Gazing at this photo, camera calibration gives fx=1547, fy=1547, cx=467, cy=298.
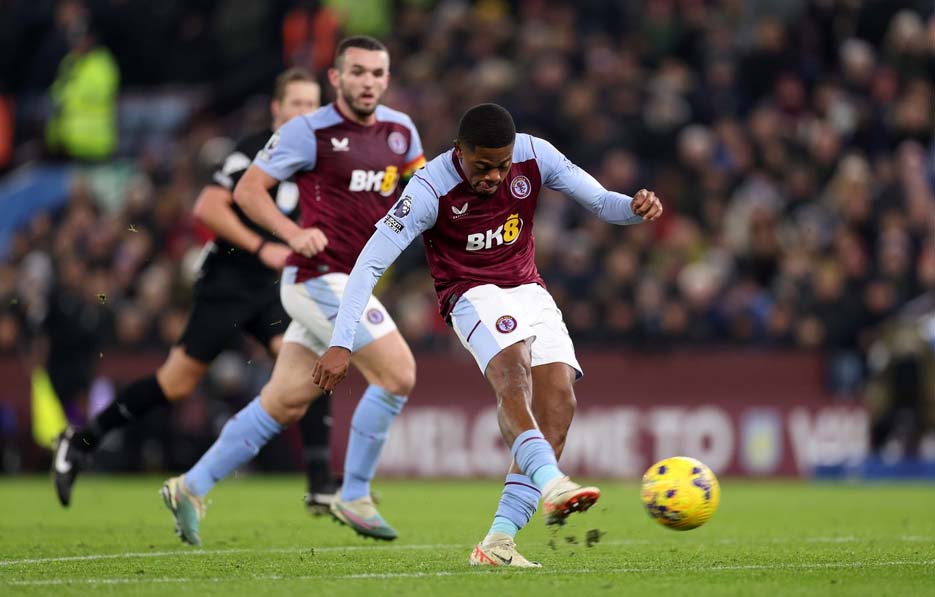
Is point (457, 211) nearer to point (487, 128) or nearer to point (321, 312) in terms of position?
point (487, 128)

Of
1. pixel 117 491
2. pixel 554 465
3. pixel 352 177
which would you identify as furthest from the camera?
pixel 117 491

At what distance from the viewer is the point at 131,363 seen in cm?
1819

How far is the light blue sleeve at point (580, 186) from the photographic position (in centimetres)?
741

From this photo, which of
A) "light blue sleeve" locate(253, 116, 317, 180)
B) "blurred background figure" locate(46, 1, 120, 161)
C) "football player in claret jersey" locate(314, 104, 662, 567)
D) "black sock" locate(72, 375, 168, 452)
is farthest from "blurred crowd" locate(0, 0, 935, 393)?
"football player in claret jersey" locate(314, 104, 662, 567)

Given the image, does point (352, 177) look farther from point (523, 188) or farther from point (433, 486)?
point (433, 486)

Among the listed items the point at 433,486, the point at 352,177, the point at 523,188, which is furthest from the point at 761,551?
the point at 433,486

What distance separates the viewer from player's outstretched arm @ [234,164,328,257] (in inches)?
326

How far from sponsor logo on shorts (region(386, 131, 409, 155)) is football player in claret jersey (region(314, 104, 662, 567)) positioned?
4.94ft

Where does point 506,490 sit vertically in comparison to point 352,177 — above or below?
below

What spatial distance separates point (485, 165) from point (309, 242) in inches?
60.2

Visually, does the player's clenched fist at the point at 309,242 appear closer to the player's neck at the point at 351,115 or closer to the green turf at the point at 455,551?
the player's neck at the point at 351,115

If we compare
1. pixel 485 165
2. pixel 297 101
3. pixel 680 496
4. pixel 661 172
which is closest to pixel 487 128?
pixel 485 165

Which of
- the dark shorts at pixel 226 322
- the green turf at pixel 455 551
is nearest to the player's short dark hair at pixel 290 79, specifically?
the dark shorts at pixel 226 322

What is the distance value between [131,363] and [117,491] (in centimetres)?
365
